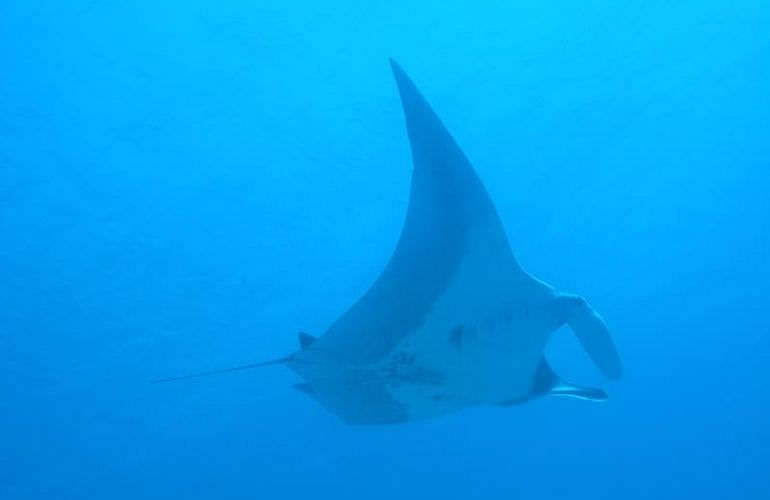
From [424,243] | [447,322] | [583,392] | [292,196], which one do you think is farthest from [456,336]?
[292,196]

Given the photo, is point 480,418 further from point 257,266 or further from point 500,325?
point 500,325

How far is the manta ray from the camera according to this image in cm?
272

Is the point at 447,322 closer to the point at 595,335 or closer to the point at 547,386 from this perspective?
the point at 547,386

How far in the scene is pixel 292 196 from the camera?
7.66m

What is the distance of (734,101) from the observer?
323 inches

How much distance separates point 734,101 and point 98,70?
744 cm

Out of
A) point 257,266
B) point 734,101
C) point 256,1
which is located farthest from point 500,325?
point 734,101

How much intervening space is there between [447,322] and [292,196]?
4975mm

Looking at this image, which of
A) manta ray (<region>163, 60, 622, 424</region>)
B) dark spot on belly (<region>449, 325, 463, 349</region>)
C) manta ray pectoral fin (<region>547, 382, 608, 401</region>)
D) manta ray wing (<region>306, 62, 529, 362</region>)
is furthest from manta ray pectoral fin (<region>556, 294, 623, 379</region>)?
dark spot on belly (<region>449, 325, 463, 349</region>)

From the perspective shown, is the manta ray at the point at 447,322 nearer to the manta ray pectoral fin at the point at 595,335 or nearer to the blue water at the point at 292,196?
the manta ray pectoral fin at the point at 595,335

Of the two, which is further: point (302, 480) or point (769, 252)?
point (302, 480)

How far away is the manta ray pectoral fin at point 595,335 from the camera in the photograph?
3080mm

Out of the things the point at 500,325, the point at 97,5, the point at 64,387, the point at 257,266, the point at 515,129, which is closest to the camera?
the point at 500,325

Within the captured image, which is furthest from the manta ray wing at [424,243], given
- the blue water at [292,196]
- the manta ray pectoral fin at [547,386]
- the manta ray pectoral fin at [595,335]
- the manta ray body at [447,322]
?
the blue water at [292,196]
